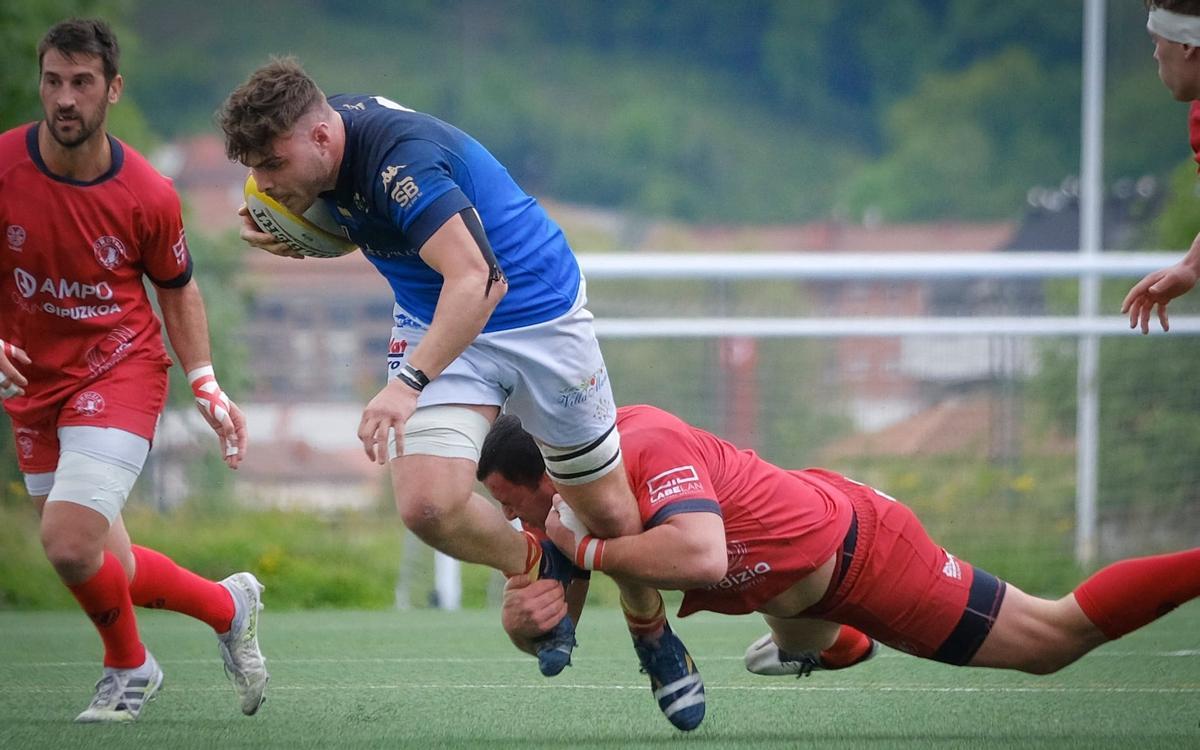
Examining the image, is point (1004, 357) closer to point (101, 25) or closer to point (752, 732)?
point (752, 732)

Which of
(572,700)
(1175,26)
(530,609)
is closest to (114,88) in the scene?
(530,609)

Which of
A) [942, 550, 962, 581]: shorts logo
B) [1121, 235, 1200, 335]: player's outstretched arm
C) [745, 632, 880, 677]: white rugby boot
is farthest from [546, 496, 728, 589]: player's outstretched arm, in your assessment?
[1121, 235, 1200, 335]: player's outstretched arm

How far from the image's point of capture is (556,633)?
468 cm

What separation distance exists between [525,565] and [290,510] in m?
6.04

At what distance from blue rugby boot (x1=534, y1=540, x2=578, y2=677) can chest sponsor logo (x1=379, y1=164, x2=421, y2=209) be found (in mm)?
1249

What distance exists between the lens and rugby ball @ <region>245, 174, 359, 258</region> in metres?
4.73

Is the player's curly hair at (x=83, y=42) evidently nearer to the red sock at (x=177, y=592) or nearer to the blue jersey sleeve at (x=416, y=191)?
the blue jersey sleeve at (x=416, y=191)

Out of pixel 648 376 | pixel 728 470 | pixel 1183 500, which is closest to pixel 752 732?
pixel 728 470

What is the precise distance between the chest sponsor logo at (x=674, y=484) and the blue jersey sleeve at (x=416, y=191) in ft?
3.36

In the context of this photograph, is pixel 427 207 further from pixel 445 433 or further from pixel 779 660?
pixel 779 660

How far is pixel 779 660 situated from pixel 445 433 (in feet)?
5.01

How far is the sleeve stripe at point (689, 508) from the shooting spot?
4.48 m

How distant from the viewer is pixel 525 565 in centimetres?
474

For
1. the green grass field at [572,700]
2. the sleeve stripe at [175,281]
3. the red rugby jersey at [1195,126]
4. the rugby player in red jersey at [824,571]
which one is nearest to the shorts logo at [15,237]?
the sleeve stripe at [175,281]
